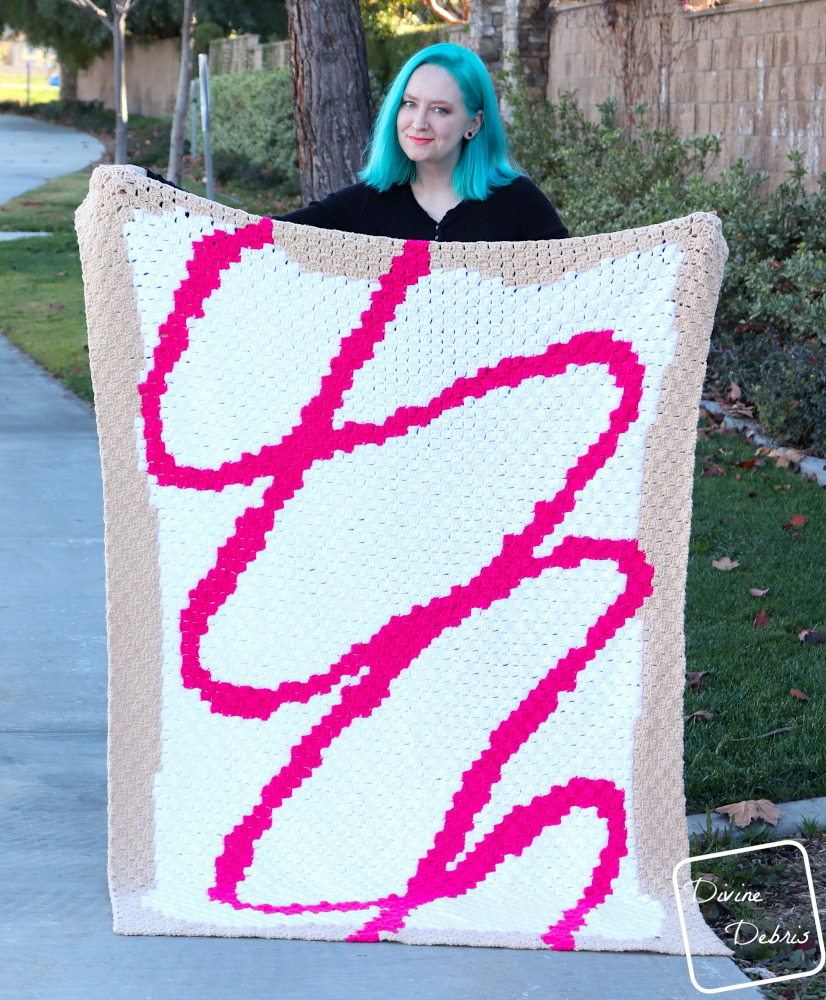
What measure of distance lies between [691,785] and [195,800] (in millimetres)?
1387

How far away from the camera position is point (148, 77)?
37.9 m

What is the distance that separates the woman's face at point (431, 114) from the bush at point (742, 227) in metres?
4.05

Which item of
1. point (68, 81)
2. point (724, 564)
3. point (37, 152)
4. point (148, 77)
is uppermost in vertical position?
point (68, 81)

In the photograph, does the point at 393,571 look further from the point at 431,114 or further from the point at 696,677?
the point at 696,677

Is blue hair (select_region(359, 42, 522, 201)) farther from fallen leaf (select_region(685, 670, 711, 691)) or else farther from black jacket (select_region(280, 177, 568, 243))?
fallen leaf (select_region(685, 670, 711, 691))

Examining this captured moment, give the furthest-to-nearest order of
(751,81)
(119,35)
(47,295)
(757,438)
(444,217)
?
(119,35), (47,295), (751,81), (757,438), (444,217)

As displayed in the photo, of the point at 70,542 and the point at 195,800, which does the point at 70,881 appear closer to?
the point at 195,800

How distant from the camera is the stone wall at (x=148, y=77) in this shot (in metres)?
35.5

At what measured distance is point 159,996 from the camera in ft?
7.58

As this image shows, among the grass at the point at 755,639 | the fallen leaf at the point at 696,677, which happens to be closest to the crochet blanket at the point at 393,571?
the grass at the point at 755,639

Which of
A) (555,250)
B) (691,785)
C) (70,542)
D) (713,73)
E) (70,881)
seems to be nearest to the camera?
(555,250)

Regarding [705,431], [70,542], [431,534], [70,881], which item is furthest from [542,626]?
[705,431]

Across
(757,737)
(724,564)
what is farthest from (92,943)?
(724,564)

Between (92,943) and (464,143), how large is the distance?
6.73 feet
